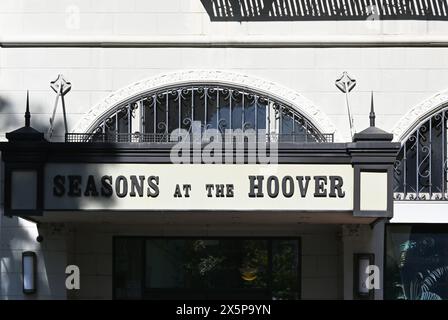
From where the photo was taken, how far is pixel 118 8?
16.1 m

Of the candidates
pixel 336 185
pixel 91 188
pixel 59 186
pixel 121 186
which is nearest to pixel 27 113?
pixel 59 186

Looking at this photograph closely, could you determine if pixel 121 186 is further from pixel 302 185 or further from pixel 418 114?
pixel 418 114

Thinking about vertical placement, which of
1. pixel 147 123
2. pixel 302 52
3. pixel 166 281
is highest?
pixel 302 52

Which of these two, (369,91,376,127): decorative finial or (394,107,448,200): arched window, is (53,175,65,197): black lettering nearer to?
(369,91,376,127): decorative finial

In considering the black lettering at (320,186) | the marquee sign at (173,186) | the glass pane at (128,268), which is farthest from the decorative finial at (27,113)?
the black lettering at (320,186)

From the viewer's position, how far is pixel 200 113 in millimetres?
15883

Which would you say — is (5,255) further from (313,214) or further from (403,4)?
(403,4)

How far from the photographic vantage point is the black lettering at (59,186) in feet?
45.3

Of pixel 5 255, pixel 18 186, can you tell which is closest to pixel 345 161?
pixel 18 186

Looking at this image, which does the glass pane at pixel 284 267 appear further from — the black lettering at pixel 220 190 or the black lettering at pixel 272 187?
the black lettering at pixel 220 190

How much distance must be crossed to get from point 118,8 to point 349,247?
5172mm

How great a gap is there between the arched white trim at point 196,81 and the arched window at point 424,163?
1.48 meters

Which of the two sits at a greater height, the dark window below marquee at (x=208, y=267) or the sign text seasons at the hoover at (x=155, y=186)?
the sign text seasons at the hoover at (x=155, y=186)

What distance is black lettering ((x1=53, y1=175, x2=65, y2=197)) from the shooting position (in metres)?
13.8
